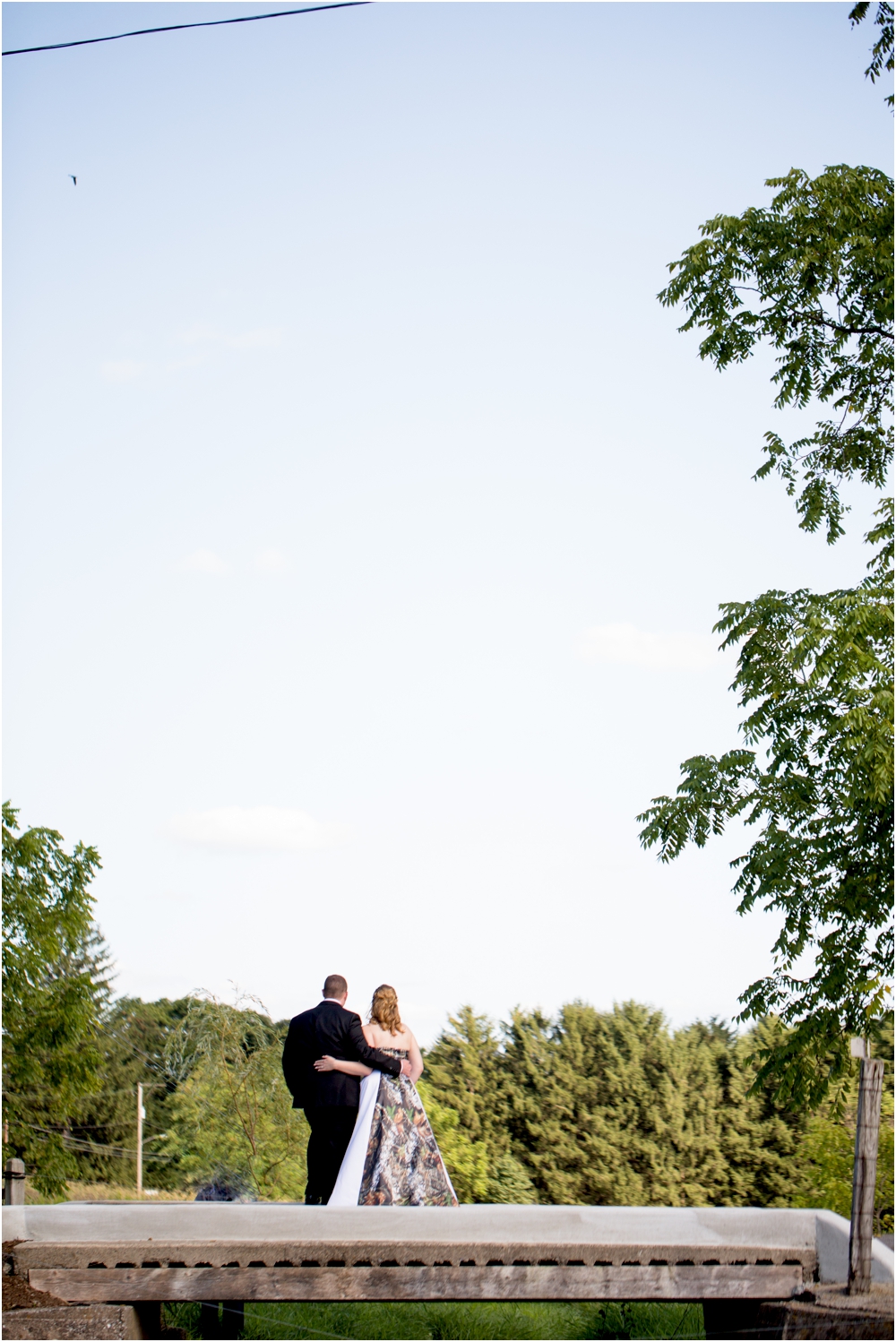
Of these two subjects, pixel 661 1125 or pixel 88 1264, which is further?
pixel 661 1125

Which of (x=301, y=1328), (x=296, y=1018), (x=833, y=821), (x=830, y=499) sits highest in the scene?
(x=830, y=499)

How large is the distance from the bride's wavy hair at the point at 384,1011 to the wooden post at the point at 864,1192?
9.26ft

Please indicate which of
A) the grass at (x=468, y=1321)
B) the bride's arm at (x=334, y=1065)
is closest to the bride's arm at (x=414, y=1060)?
the bride's arm at (x=334, y=1065)

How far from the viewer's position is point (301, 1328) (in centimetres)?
1010

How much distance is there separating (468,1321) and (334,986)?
4.51 metres

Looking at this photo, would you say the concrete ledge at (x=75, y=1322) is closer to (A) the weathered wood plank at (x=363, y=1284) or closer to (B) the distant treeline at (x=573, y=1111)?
(A) the weathered wood plank at (x=363, y=1284)

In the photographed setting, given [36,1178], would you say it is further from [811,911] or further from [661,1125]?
[811,911]

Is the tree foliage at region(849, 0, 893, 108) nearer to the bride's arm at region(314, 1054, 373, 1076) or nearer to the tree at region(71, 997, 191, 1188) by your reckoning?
the bride's arm at region(314, 1054, 373, 1076)

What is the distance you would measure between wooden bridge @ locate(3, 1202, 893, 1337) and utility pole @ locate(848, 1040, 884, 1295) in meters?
0.09

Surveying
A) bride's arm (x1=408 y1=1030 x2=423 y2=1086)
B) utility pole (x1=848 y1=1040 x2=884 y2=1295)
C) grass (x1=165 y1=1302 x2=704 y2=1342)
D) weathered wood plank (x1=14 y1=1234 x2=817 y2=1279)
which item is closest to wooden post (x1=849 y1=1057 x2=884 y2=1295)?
utility pole (x1=848 y1=1040 x2=884 y2=1295)

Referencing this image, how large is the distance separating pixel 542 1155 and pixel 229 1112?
3.80 m

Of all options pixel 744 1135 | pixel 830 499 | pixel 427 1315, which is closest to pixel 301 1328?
pixel 427 1315

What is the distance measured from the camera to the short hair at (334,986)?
7.69m

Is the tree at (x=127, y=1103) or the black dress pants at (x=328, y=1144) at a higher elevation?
the black dress pants at (x=328, y=1144)
